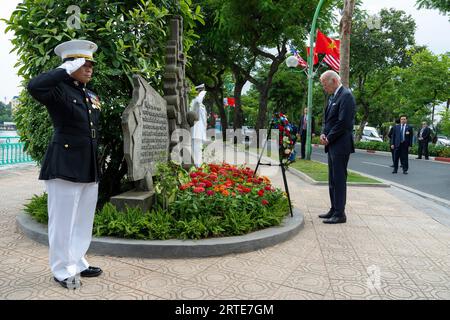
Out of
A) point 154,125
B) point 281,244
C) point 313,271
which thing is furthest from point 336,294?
point 154,125

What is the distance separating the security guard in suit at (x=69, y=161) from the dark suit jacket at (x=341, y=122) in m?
3.48

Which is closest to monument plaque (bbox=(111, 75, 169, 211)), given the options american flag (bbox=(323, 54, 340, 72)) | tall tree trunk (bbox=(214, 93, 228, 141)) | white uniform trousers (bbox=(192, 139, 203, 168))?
white uniform trousers (bbox=(192, 139, 203, 168))

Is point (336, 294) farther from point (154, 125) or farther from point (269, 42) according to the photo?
point (269, 42)

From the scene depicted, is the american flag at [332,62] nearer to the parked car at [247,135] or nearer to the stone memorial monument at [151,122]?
the parked car at [247,135]

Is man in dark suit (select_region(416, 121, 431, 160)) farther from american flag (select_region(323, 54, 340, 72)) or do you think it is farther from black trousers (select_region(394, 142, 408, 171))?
black trousers (select_region(394, 142, 408, 171))

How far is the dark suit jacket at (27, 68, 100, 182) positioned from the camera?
2.86m

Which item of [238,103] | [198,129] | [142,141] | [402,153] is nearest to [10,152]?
[198,129]

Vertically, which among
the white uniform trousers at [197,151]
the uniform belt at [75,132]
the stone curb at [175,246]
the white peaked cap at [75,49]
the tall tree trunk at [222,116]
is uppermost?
the tall tree trunk at [222,116]

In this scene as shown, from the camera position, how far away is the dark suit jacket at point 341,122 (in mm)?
5383

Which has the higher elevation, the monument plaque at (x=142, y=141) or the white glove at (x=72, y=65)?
the white glove at (x=72, y=65)

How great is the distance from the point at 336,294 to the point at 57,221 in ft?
7.48

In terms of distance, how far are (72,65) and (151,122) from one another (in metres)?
2.11

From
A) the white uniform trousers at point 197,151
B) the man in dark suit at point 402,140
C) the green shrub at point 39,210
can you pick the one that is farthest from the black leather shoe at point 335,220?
the man in dark suit at point 402,140

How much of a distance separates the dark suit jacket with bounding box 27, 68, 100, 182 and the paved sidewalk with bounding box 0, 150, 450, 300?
0.91 meters
